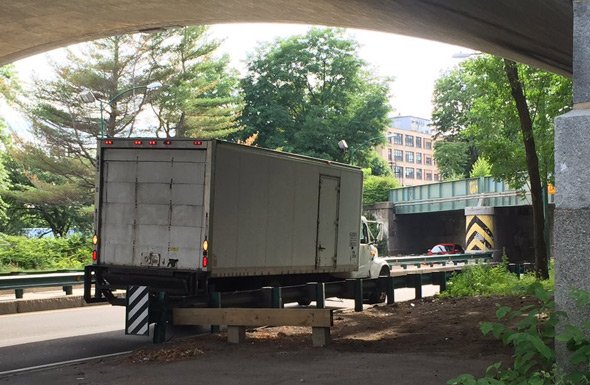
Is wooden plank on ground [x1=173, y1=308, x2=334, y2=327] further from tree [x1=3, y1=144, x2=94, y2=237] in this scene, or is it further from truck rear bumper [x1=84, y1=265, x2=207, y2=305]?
tree [x1=3, y1=144, x2=94, y2=237]

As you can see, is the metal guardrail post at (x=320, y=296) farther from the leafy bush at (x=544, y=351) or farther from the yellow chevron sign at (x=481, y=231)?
the yellow chevron sign at (x=481, y=231)

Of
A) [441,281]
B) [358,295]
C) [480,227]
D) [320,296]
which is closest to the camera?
[320,296]

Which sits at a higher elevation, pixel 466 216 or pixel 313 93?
pixel 313 93

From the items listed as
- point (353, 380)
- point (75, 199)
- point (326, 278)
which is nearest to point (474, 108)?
point (326, 278)

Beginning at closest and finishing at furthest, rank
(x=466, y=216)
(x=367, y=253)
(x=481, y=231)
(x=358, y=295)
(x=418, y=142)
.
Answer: (x=358, y=295) → (x=367, y=253) → (x=481, y=231) → (x=466, y=216) → (x=418, y=142)

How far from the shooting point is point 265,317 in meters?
10.2

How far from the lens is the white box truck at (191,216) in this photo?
12180 mm

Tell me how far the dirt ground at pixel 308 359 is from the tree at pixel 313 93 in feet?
165

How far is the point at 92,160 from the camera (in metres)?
44.1

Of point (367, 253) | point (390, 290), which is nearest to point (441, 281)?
point (367, 253)

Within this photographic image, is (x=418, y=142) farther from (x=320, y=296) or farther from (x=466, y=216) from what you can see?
(x=320, y=296)

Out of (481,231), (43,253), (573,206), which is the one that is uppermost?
(481,231)

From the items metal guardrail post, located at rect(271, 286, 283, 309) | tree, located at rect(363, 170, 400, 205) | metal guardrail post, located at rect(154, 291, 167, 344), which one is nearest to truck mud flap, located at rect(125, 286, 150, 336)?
metal guardrail post, located at rect(154, 291, 167, 344)

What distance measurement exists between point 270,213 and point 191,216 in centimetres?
221
